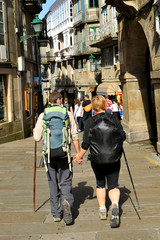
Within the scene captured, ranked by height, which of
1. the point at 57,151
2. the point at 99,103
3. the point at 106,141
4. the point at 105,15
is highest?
the point at 105,15

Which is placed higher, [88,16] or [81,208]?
[88,16]

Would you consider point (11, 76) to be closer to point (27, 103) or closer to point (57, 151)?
point (27, 103)

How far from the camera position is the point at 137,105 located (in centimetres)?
1315

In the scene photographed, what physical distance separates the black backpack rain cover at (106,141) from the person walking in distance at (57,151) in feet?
1.31

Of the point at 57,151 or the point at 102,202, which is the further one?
the point at 102,202

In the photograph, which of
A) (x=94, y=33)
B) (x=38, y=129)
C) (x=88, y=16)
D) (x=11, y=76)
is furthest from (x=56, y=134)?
(x=88, y=16)

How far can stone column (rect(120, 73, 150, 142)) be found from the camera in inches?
512

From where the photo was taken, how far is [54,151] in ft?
16.1

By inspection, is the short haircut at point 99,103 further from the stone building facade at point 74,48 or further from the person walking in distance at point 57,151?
the stone building facade at point 74,48

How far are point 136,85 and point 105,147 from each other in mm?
8639

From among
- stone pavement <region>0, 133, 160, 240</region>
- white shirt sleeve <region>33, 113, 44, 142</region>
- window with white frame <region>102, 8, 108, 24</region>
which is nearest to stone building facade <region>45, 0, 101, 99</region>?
window with white frame <region>102, 8, 108, 24</region>

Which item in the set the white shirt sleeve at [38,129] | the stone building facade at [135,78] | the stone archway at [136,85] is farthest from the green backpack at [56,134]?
the stone archway at [136,85]

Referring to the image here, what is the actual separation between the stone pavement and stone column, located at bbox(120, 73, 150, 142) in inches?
146

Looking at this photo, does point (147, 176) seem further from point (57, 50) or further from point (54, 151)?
point (57, 50)
